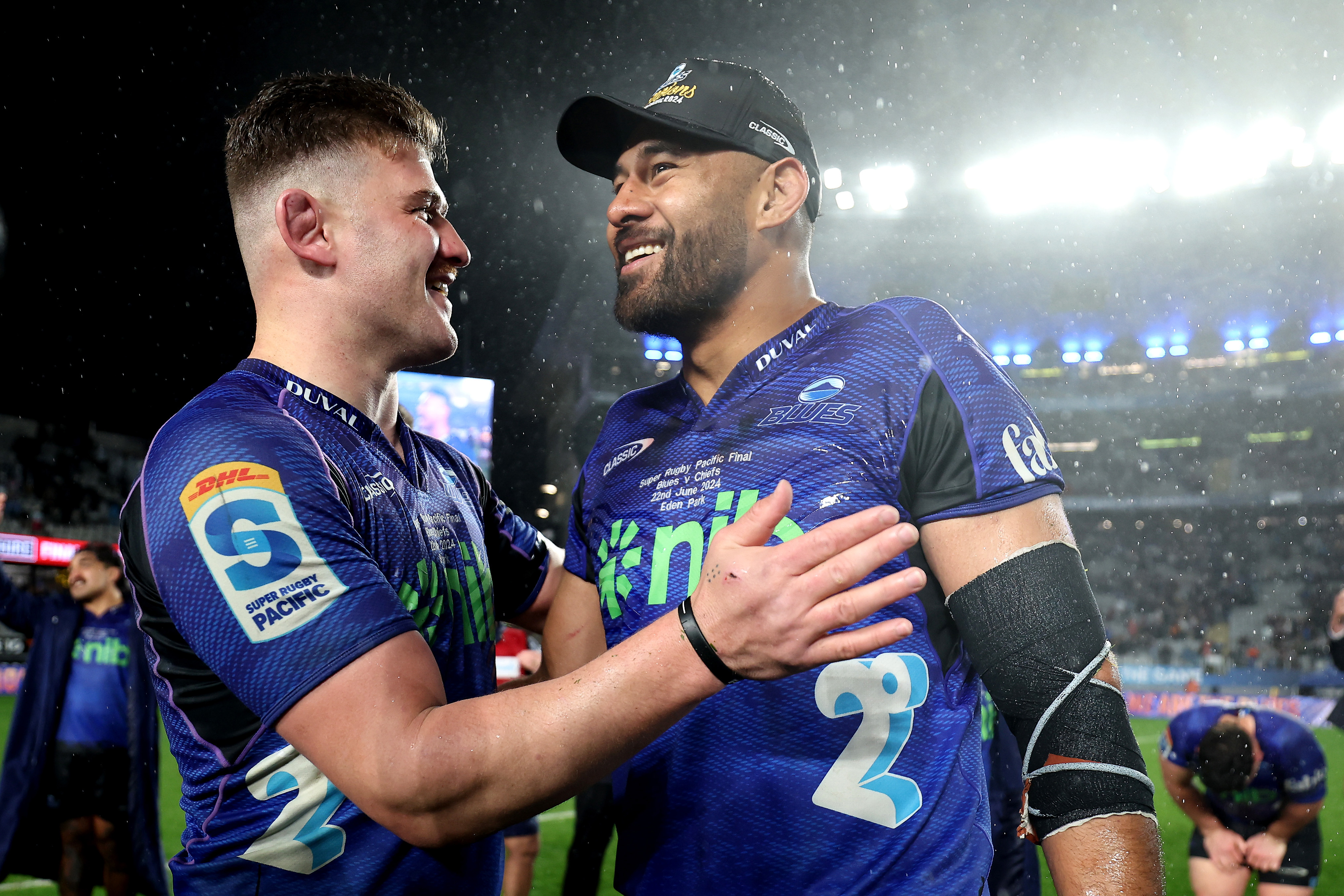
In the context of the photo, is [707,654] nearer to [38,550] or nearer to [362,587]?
[362,587]

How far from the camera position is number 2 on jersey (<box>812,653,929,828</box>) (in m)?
1.66

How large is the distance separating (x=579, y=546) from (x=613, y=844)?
7855mm

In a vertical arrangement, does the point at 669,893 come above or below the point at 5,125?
below

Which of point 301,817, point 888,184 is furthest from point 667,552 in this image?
point 888,184

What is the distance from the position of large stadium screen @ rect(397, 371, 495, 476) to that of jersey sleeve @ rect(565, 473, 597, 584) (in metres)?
9.64

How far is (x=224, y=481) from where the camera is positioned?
154cm

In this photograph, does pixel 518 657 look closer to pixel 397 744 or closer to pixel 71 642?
→ pixel 71 642

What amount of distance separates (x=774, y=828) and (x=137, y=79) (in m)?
8.03

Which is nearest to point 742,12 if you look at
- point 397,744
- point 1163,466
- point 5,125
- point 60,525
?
point 5,125

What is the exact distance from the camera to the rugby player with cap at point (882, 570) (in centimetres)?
155

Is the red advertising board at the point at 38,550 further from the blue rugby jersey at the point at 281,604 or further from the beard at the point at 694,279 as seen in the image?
the beard at the point at 694,279

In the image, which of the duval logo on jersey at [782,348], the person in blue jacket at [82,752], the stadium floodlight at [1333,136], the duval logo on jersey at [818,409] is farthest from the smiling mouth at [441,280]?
the stadium floodlight at [1333,136]

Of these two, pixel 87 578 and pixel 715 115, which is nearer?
pixel 715 115

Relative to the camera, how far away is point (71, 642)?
5930 mm
